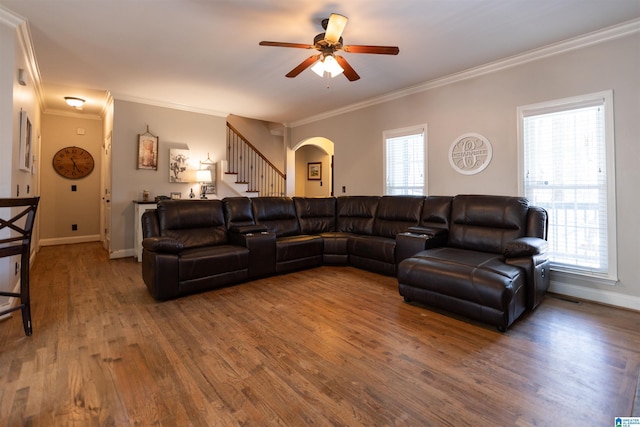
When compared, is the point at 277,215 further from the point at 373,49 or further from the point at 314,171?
the point at 314,171

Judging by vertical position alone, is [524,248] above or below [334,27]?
below

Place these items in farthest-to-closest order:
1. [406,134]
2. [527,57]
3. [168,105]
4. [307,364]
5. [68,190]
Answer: [68,190]
[168,105]
[406,134]
[527,57]
[307,364]

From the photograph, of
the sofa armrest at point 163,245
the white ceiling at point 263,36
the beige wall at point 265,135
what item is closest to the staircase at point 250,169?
the beige wall at point 265,135

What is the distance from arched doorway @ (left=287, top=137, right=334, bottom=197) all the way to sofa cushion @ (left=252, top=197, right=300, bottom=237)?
12.5 ft

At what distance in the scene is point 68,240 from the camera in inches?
254

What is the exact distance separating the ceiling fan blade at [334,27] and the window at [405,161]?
247 cm

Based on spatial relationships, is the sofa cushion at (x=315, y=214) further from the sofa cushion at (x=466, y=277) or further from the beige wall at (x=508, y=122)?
the sofa cushion at (x=466, y=277)

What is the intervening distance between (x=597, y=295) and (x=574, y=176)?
4.15ft

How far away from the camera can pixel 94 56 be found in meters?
3.63

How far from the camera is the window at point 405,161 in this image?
15.4 feet

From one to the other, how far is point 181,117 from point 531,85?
561 centimetres

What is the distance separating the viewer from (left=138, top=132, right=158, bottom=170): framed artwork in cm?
528

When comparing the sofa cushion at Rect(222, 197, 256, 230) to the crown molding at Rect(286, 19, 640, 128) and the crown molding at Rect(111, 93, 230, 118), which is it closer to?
the crown molding at Rect(111, 93, 230, 118)

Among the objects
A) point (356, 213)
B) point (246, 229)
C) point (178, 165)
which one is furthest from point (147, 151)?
point (356, 213)
